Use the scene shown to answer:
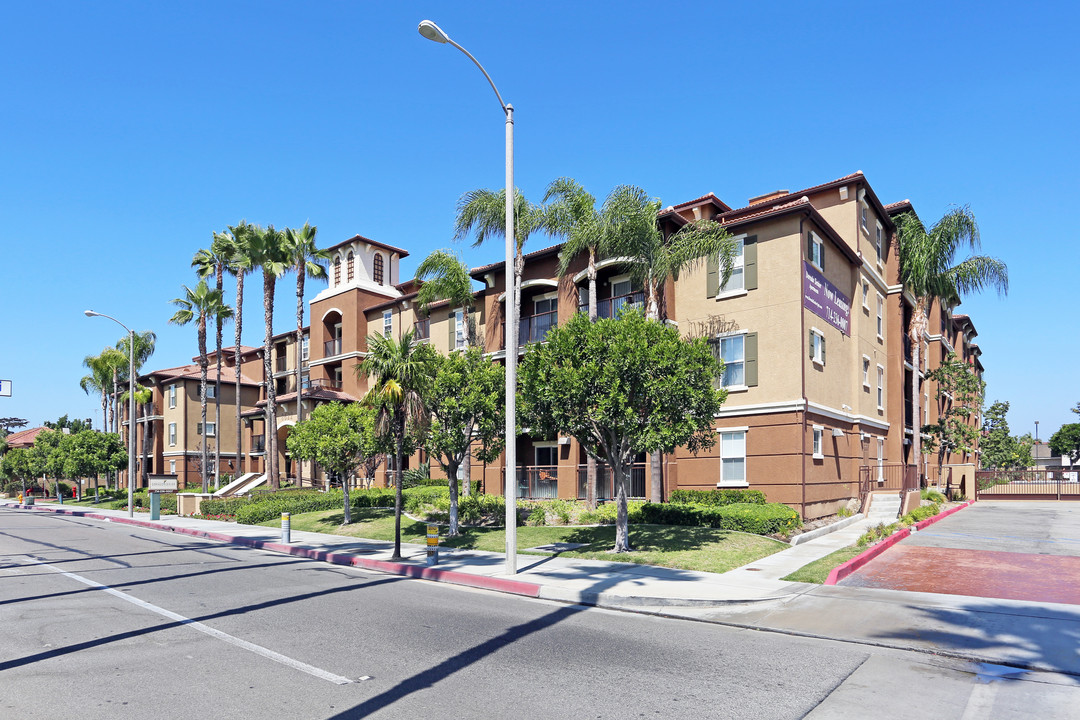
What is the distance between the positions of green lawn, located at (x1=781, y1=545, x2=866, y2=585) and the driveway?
43 cm

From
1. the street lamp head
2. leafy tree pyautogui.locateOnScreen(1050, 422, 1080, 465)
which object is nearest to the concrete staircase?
the street lamp head

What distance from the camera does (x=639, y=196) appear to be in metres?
23.7

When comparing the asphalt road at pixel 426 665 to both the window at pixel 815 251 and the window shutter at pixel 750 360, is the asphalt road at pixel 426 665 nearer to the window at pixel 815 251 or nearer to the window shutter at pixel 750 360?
the window shutter at pixel 750 360

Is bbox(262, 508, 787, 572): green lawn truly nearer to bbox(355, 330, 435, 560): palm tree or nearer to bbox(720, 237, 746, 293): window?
bbox(355, 330, 435, 560): palm tree

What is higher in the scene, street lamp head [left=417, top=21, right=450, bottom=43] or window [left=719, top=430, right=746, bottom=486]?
street lamp head [left=417, top=21, right=450, bottom=43]

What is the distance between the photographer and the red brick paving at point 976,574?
1286cm

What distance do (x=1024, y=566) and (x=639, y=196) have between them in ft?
47.4

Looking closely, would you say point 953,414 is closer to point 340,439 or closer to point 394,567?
point 340,439

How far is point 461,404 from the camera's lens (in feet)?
68.7

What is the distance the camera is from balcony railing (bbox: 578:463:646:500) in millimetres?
27219

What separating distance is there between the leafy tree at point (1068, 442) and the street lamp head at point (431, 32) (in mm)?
119684

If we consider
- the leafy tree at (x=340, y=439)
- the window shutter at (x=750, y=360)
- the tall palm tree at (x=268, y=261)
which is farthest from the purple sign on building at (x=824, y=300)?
the tall palm tree at (x=268, y=261)

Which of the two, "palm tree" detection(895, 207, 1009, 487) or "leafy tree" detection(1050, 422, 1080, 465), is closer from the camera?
"palm tree" detection(895, 207, 1009, 487)

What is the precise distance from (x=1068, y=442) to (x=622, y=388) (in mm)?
118838
